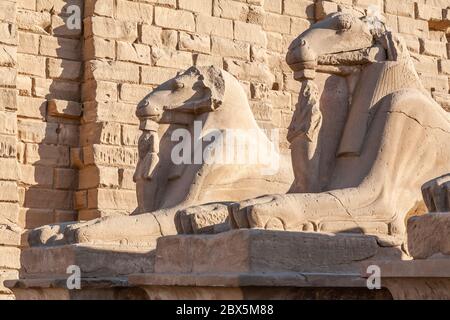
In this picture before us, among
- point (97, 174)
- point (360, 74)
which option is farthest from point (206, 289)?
point (97, 174)

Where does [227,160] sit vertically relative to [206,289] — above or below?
above

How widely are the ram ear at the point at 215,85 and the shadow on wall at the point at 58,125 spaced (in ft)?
10.4

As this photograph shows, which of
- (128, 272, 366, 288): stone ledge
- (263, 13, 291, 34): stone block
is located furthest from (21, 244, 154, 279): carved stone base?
(263, 13, 291, 34): stone block

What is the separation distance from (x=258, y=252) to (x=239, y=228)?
1.05 feet

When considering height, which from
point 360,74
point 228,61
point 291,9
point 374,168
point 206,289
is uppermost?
point 291,9

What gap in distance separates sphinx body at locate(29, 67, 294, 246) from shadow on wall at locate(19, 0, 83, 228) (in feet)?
9.30

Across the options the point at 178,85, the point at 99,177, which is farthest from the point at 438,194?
the point at 99,177

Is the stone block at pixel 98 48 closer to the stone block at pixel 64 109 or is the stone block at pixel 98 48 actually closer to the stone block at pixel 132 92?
the stone block at pixel 132 92

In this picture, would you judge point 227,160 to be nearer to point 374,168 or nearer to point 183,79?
point 183,79

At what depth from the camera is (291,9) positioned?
38.3 feet

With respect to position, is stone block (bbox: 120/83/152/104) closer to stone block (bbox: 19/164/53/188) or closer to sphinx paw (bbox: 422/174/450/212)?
stone block (bbox: 19/164/53/188)

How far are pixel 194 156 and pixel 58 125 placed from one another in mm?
3335

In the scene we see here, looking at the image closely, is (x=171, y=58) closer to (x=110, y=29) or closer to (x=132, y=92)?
(x=132, y=92)

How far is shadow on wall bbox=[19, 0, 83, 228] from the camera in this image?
9.95m
